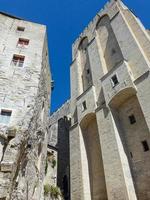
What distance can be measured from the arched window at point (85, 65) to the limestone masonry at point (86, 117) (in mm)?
172

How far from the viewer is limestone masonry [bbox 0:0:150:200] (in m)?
10.6

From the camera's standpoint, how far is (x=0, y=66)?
12.8 meters

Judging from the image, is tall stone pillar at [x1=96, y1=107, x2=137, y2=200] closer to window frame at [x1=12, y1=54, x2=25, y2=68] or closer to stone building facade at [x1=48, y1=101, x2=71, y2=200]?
stone building facade at [x1=48, y1=101, x2=71, y2=200]

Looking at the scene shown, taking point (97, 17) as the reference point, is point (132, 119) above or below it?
below

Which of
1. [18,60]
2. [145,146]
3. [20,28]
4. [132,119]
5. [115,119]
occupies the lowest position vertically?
[145,146]

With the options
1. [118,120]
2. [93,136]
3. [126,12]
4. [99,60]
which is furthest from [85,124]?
[126,12]

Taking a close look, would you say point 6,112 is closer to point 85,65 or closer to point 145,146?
point 145,146

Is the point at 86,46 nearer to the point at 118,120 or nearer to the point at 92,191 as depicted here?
the point at 118,120

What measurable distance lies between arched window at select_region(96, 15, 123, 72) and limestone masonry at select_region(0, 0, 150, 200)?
130 mm

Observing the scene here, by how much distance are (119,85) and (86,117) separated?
15.5 feet

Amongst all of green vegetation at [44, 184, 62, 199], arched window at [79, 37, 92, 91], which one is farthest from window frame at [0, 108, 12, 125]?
arched window at [79, 37, 92, 91]

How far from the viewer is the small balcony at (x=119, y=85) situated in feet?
54.2

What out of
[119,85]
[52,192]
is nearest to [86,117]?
[119,85]

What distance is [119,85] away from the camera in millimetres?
17125
